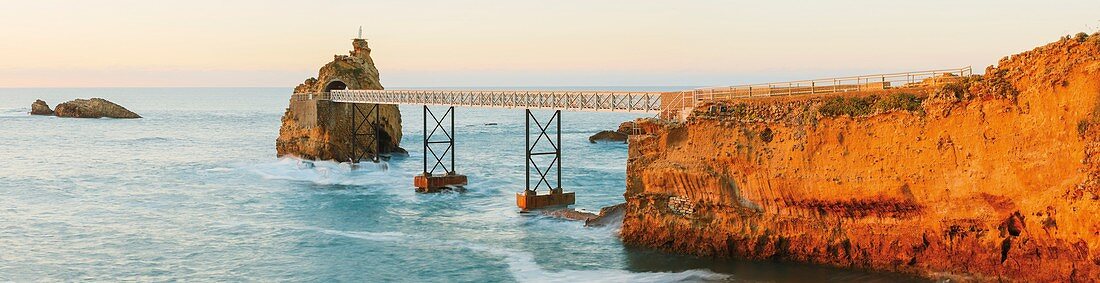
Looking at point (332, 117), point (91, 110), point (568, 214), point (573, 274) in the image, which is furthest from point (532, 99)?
point (91, 110)

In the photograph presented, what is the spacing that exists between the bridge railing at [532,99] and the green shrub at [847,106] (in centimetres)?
601

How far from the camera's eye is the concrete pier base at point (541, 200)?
129 ft

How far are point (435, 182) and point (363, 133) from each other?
58.0 ft

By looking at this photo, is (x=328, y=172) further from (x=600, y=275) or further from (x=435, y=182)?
(x=600, y=275)

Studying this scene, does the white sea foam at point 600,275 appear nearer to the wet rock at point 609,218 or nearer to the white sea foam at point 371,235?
the wet rock at point 609,218

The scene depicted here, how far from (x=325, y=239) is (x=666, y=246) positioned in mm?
12111

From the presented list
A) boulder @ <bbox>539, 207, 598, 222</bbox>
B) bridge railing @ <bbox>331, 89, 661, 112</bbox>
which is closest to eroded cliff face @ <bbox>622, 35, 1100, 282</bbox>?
bridge railing @ <bbox>331, 89, 661, 112</bbox>

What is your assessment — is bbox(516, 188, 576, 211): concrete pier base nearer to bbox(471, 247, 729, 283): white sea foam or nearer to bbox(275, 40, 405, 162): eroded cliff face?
bbox(471, 247, 729, 283): white sea foam

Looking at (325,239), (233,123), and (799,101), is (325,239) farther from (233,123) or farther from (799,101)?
(233,123)

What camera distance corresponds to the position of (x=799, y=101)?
88.1 feet

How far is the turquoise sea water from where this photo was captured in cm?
2800

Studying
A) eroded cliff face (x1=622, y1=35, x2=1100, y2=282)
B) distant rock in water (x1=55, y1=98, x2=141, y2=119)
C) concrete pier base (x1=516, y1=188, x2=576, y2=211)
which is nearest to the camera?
eroded cliff face (x1=622, y1=35, x2=1100, y2=282)

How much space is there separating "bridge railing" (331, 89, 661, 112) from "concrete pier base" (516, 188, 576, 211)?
3619 millimetres

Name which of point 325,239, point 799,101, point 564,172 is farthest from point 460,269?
point 564,172
